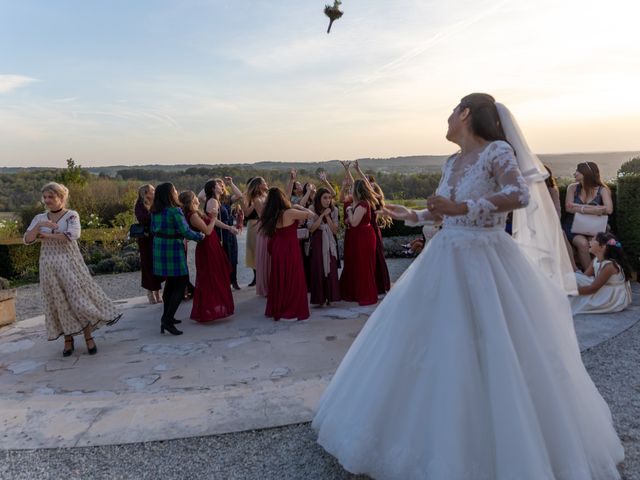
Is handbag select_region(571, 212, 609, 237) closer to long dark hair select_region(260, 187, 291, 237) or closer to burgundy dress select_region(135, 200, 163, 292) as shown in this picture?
long dark hair select_region(260, 187, 291, 237)

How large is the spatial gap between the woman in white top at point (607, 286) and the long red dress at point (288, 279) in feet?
11.1

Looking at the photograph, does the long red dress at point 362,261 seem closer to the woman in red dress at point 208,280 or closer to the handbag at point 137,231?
the woman in red dress at point 208,280

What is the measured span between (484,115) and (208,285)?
4.47m

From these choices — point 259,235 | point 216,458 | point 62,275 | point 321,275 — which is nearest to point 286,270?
point 321,275

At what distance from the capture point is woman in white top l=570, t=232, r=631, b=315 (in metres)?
6.29

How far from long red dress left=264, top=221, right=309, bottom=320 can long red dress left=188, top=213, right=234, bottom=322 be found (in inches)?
27.1

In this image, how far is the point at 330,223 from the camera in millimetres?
7227

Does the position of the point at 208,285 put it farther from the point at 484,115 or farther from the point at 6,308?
the point at 484,115

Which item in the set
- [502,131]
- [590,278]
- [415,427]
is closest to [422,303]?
[415,427]

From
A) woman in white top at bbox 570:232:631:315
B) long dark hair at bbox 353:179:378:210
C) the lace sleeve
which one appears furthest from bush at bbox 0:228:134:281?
the lace sleeve

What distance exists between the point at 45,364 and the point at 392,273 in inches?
A: 254

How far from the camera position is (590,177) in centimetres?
763

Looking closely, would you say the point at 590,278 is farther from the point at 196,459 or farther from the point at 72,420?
the point at 72,420

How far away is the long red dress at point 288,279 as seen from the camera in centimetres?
650
